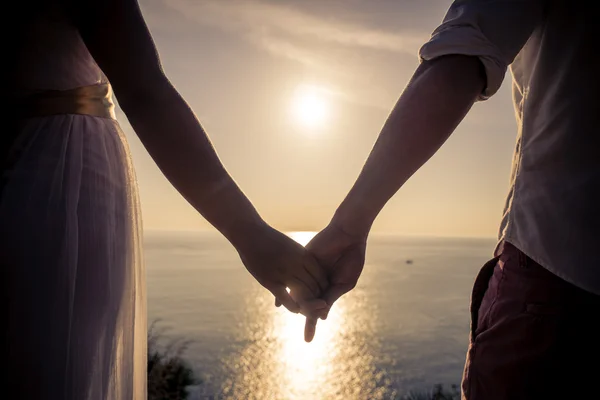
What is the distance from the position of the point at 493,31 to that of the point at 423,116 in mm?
329

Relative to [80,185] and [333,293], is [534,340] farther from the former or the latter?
[80,185]

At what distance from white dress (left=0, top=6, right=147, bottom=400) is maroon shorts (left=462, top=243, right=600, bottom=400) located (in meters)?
1.17

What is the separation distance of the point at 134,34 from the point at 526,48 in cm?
128

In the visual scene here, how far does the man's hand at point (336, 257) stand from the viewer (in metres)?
2.32

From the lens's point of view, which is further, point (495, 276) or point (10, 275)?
point (495, 276)

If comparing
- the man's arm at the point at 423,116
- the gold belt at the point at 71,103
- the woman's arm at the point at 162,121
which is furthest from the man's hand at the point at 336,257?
the gold belt at the point at 71,103

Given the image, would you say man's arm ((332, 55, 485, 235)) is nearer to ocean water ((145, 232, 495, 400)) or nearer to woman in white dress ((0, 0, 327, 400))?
woman in white dress ((0, 0, 327, 400))

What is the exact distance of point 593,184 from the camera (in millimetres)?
1348

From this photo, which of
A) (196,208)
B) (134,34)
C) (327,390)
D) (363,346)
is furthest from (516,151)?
(363,346)

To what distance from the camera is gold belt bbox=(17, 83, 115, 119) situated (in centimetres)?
151

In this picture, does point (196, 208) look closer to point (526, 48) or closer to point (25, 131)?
point (25, 131)

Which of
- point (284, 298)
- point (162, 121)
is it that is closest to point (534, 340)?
point (284, 298)

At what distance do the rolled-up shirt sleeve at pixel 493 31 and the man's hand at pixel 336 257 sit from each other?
3.25 feet

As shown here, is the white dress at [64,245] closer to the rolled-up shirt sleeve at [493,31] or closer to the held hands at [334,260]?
the held hands at [334,260]
